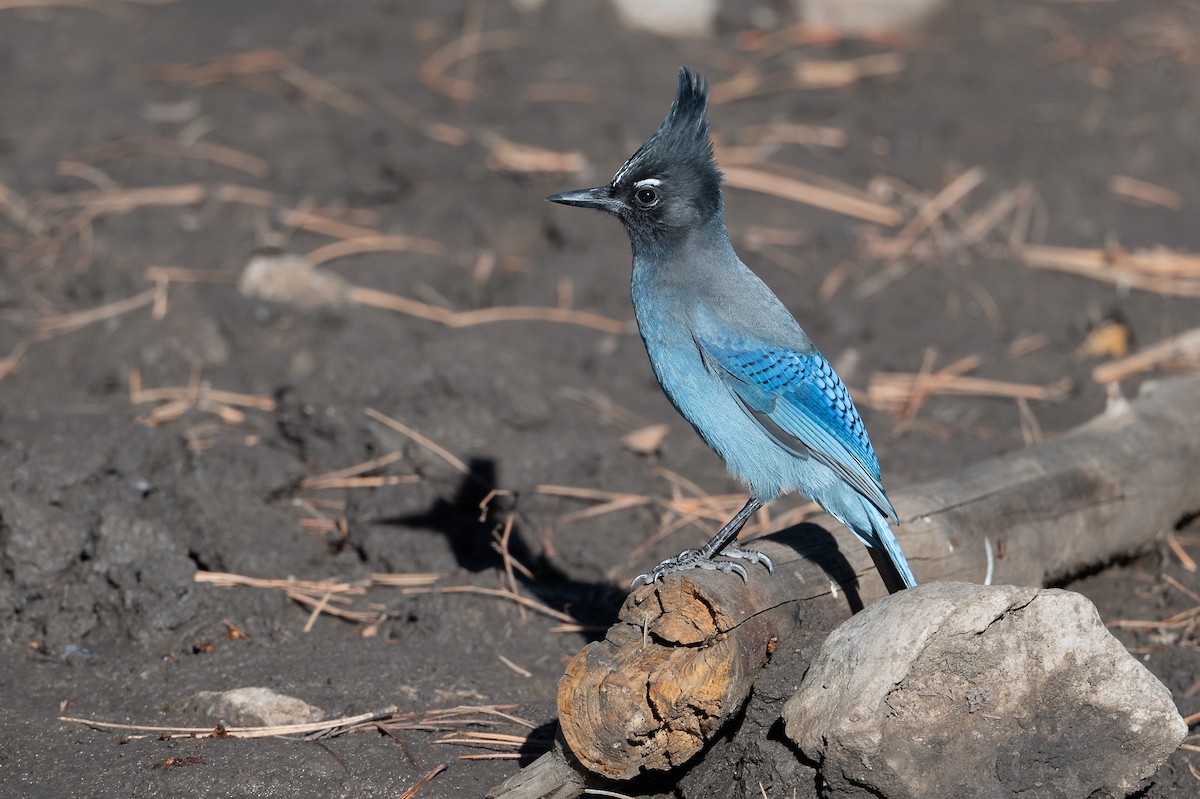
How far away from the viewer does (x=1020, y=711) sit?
2.62 metres

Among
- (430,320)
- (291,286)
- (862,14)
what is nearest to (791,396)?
(430,320)

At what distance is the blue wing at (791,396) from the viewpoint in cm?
350

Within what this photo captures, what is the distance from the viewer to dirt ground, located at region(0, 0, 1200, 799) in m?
3.52

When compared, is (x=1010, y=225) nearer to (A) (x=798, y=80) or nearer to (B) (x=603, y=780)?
(A) (x=798, y=80)

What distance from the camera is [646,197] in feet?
12.3

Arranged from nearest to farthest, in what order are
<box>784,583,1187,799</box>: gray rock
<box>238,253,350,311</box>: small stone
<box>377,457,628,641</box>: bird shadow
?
1. <box>784,583,1187,799</box>: gray rock
2. <box>377,457,628,641</box>: bird shadow
3. <box>238,253,350,311</box>: small stone

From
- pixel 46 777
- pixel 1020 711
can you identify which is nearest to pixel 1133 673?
pixel 1020 711

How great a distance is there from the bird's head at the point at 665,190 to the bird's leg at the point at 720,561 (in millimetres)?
815

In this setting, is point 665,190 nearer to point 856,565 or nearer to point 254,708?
point 856,565

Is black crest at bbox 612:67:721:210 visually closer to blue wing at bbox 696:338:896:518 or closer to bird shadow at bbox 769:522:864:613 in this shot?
blue wing at bbox 696:338:896:518

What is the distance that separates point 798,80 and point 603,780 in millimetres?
5631

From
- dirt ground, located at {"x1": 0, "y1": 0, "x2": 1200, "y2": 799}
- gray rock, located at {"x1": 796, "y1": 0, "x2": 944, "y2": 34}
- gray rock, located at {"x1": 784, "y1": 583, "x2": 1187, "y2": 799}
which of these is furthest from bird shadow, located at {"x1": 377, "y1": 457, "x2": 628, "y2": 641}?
gray rock, located at {"x1": 796, "y1": 0, "x2": 944, "y2": 34}

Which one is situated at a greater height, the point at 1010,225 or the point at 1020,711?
the point at 1020,711

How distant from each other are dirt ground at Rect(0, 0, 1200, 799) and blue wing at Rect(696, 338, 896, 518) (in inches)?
32.3
